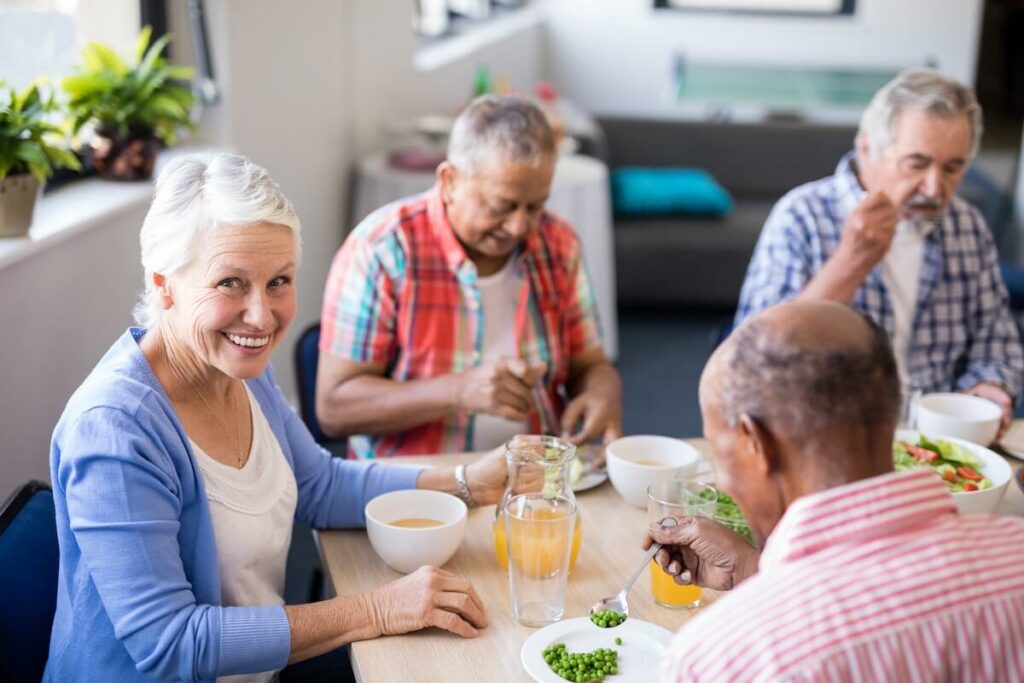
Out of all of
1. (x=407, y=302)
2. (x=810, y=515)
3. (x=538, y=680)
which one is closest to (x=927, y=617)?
(x=810, y=515)

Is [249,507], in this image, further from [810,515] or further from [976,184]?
[976,184]

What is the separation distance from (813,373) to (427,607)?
610mm

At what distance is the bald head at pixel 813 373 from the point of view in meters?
0.94

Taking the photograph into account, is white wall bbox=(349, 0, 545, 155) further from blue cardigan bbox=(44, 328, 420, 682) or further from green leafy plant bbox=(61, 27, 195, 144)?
blue cardigan bbox=(44, 328, 420, 682)

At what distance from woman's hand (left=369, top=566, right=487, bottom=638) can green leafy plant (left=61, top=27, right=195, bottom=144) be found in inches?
64.3

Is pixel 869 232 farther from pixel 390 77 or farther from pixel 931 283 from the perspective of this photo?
pixel 390 77

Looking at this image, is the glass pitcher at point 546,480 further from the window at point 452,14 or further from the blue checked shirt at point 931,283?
the window at point 452,14

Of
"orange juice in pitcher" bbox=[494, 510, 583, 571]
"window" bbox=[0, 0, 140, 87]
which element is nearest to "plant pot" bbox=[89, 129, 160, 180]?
"window" bbox=[0, 0, 140, 87]

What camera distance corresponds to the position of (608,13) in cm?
757

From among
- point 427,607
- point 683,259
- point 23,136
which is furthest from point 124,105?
point 683,259

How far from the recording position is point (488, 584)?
1480 millimetres

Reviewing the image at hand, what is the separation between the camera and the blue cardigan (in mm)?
1298

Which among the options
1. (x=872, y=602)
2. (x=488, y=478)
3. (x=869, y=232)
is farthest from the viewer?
(x=869, y=232)

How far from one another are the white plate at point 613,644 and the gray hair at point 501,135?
96 cm
